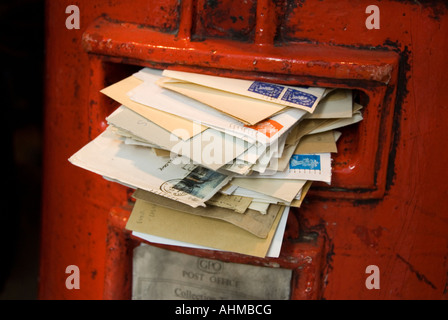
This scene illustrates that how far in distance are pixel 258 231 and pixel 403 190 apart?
15.1 inches

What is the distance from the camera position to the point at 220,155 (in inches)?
47.8

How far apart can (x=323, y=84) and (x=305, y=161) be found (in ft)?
0.62

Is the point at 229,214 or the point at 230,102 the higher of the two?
the point at 230,102

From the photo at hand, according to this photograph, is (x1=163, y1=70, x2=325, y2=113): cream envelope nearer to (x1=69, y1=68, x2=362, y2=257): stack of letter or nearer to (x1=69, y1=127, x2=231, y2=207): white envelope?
(x1=69, y1=68, x2=362, y2=257): stack of letter

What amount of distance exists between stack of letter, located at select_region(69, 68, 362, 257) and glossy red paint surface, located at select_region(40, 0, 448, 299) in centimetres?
5

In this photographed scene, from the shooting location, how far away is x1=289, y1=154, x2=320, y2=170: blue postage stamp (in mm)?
1292

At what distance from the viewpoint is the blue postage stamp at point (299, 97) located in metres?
1.24

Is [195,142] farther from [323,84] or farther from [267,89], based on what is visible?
[323,84]

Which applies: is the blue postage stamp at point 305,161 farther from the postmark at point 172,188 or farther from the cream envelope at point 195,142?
the postmark at point 172,188

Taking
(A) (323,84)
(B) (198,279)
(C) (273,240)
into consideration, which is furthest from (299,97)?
(B) (198,279)

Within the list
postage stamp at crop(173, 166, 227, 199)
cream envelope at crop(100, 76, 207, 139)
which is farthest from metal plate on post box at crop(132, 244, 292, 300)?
cream envelope at crop(100, 76, 207, 139)

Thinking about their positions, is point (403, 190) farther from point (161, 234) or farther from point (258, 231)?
point (161, 234)

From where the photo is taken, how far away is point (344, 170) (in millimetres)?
1327
